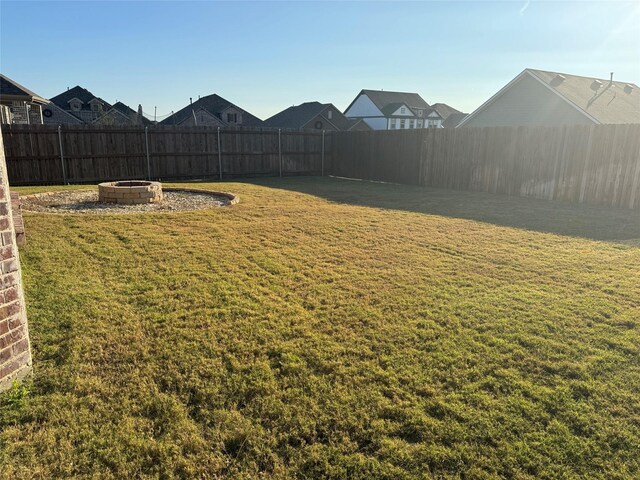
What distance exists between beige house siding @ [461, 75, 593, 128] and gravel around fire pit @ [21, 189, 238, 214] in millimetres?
16312

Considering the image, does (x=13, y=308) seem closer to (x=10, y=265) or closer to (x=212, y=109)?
(x=10, y=265)

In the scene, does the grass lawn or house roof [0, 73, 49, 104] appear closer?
the grass lawn

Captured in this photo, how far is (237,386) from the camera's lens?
102 inches

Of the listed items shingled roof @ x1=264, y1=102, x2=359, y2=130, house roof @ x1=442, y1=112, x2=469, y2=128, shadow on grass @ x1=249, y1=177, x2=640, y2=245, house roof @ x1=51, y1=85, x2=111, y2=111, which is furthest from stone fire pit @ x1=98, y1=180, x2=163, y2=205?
house roof @ x1=442, y1=112, x2=469, y2=128

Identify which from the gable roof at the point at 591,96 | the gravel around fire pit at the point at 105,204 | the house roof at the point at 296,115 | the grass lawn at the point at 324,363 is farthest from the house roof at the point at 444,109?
the grass lawn at the point at 324,363

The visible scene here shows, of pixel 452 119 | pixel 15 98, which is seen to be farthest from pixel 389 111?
pixel 15 98

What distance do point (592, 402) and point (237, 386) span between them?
2105 mm

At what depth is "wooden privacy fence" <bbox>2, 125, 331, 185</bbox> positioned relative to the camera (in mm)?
12648

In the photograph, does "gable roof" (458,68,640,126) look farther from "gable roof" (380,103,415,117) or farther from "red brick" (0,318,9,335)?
"gable roof" (380,103,415,117)

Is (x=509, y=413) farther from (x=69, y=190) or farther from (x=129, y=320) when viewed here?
(x=69, y=190)

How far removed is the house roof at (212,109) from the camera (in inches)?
1714

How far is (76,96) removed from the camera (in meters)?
44.8

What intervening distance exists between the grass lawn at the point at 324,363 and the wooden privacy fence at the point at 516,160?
228 inches

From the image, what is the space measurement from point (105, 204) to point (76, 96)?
144ft
